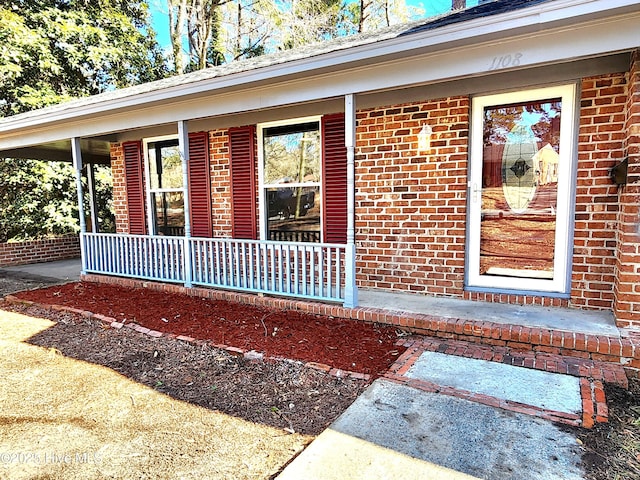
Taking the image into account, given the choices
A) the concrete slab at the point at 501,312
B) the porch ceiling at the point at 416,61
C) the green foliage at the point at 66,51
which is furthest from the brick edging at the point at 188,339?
the green foliage at the point at 66,51

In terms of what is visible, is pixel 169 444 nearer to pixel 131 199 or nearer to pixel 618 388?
pixel 618 388

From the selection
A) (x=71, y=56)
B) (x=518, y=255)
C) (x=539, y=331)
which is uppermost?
(x=71, y=56)

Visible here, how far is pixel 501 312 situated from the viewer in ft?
12.6

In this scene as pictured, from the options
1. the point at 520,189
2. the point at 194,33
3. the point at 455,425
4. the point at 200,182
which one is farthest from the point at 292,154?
the point at 194,33

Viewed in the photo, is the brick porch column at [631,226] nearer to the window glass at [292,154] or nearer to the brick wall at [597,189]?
the brick wall at [597,189]

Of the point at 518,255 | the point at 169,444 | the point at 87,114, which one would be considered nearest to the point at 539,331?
the point at 518,255

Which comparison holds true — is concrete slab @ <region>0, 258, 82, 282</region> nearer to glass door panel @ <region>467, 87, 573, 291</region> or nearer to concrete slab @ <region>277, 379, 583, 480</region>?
concrete slab @ <region>277, 379, 583, 480</region>

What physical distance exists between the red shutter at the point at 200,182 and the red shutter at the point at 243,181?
1.75 feet

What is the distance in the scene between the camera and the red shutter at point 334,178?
5.17m

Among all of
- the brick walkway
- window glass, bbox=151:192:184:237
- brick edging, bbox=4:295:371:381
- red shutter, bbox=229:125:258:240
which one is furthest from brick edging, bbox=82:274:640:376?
window glass, bbox=151:192:184:237

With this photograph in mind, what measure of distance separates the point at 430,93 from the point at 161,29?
15.4m

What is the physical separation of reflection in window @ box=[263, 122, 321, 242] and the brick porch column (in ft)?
11.0

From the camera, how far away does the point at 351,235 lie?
13.4 feet

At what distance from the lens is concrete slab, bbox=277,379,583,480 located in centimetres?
193
